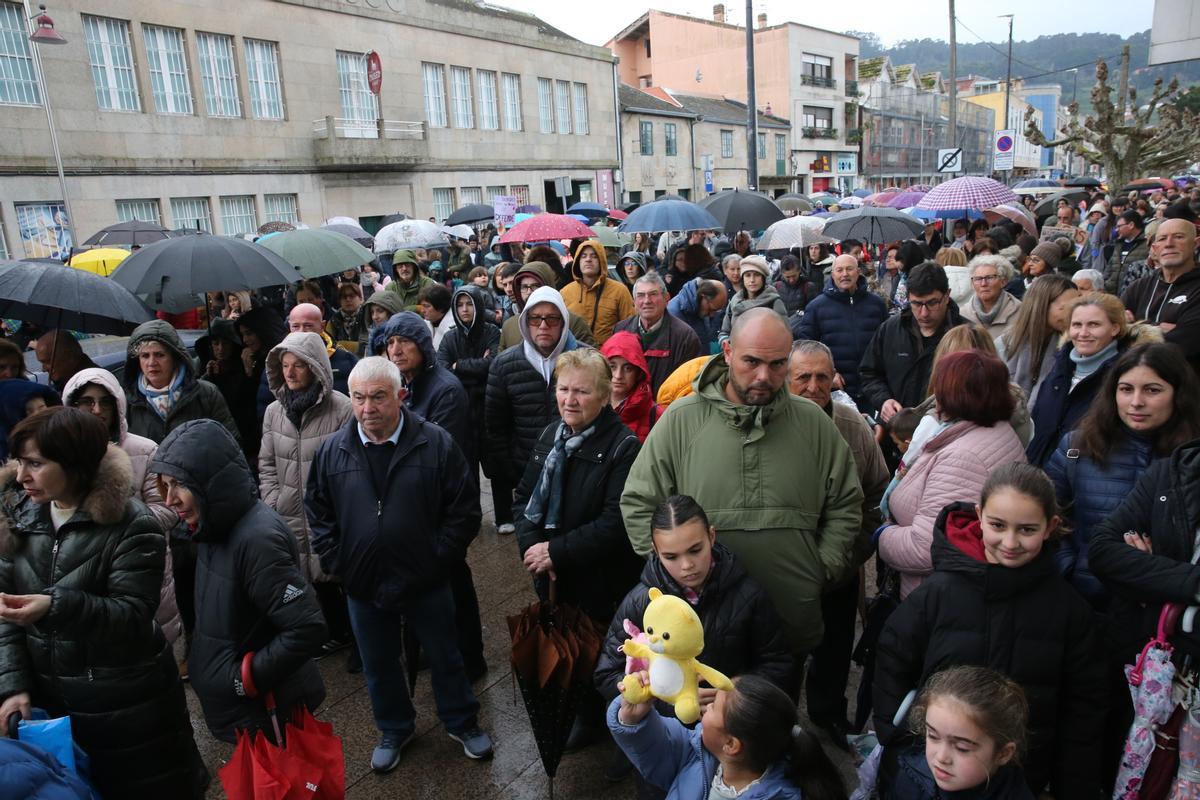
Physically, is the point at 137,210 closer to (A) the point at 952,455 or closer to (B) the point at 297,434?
(B) the point at 297,434

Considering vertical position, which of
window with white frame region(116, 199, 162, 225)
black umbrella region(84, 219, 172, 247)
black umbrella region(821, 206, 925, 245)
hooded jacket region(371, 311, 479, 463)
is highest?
window with white frame region(116, 199, 162, 225)

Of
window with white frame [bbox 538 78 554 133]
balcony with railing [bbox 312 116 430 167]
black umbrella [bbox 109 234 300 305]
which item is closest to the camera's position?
black umbrella [bbox 109 234 300 305]

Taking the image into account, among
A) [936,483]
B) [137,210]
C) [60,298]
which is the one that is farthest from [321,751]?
[137,210]

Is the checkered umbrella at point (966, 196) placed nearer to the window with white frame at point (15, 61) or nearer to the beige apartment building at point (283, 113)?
the beige apartment building at point (283, 113)

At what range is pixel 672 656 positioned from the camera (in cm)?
197

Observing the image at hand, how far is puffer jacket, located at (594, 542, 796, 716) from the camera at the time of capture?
8.47ft

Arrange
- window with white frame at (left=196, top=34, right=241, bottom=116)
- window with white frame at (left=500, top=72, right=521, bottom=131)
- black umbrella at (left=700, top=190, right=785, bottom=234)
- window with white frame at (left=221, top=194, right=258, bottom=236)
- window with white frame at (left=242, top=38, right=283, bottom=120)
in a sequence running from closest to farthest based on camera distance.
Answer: black umbrella at (left=700, top=190, right=785, bottom=234), window with white frame at (left=196, top=34, right=241, bottom=116), window with white frame at (left=221, top=194, right=258, bottom=236), window with white frame at (left=242, top=38, right=283, bottom=120), window with white frame at (left=500, top=72, right=521, bottom=131)

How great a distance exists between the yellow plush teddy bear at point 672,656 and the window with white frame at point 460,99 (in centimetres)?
2851

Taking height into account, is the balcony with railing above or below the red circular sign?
below

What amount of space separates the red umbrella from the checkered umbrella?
168 inches

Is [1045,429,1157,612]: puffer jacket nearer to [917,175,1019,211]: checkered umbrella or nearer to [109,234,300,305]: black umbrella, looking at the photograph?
[109,234,300,305]: black umbrella

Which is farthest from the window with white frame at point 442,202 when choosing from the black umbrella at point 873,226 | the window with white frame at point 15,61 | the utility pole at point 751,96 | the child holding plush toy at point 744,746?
the child holding plush toy at point 744,746

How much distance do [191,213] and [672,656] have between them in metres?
22.5

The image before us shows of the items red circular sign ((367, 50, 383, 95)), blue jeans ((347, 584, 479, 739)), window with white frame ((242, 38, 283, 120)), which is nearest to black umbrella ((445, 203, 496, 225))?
window with white frame ((242, 38, 283, 120))
